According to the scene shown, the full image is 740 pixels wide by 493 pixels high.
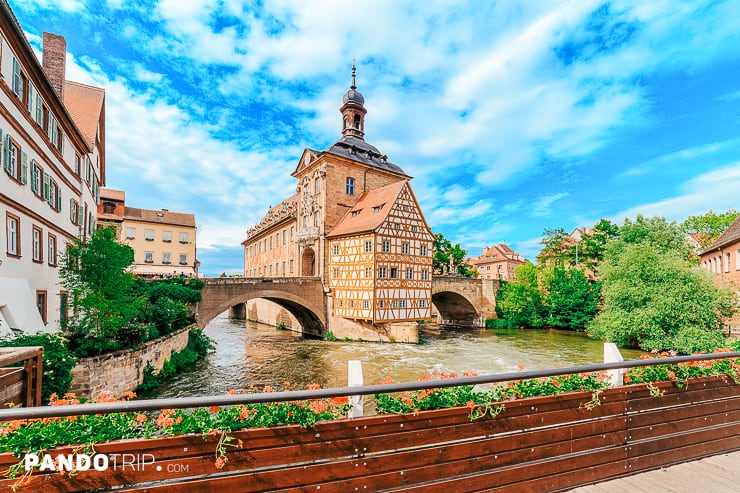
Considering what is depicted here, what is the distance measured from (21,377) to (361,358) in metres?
15.9

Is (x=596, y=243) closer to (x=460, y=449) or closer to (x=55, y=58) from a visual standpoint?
(x=460, y=449)

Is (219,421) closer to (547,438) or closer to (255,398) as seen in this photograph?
(255,398)

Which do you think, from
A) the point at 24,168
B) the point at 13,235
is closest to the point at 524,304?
the point at 13,235

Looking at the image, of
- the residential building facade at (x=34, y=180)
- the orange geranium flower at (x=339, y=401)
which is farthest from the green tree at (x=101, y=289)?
the orange geranium flower at (x=339, y=401)

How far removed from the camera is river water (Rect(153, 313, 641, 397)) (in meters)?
15.0

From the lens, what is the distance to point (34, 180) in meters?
Answer: 11.7

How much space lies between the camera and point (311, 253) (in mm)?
32625

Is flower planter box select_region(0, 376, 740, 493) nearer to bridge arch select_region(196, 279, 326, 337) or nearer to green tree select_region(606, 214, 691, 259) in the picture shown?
bridge arch select_region(196, 279, 326, 337)

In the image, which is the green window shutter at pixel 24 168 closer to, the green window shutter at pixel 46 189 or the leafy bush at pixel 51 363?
the green window shutter at pixel 46 189

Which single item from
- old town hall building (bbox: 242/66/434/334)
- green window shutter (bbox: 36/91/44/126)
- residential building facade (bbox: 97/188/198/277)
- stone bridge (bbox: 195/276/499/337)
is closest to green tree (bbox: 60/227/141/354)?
green window shutter (bbox: 36/91/44/126)

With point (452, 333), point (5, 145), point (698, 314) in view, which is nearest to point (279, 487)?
point (5, 145)

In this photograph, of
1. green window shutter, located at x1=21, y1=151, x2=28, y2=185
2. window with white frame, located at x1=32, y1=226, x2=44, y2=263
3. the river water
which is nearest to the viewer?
green window shutter, located at x1=21, y1=151, x2=28, y2=185

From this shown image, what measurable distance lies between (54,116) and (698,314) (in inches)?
1136

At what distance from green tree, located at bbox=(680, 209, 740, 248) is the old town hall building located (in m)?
30.2
